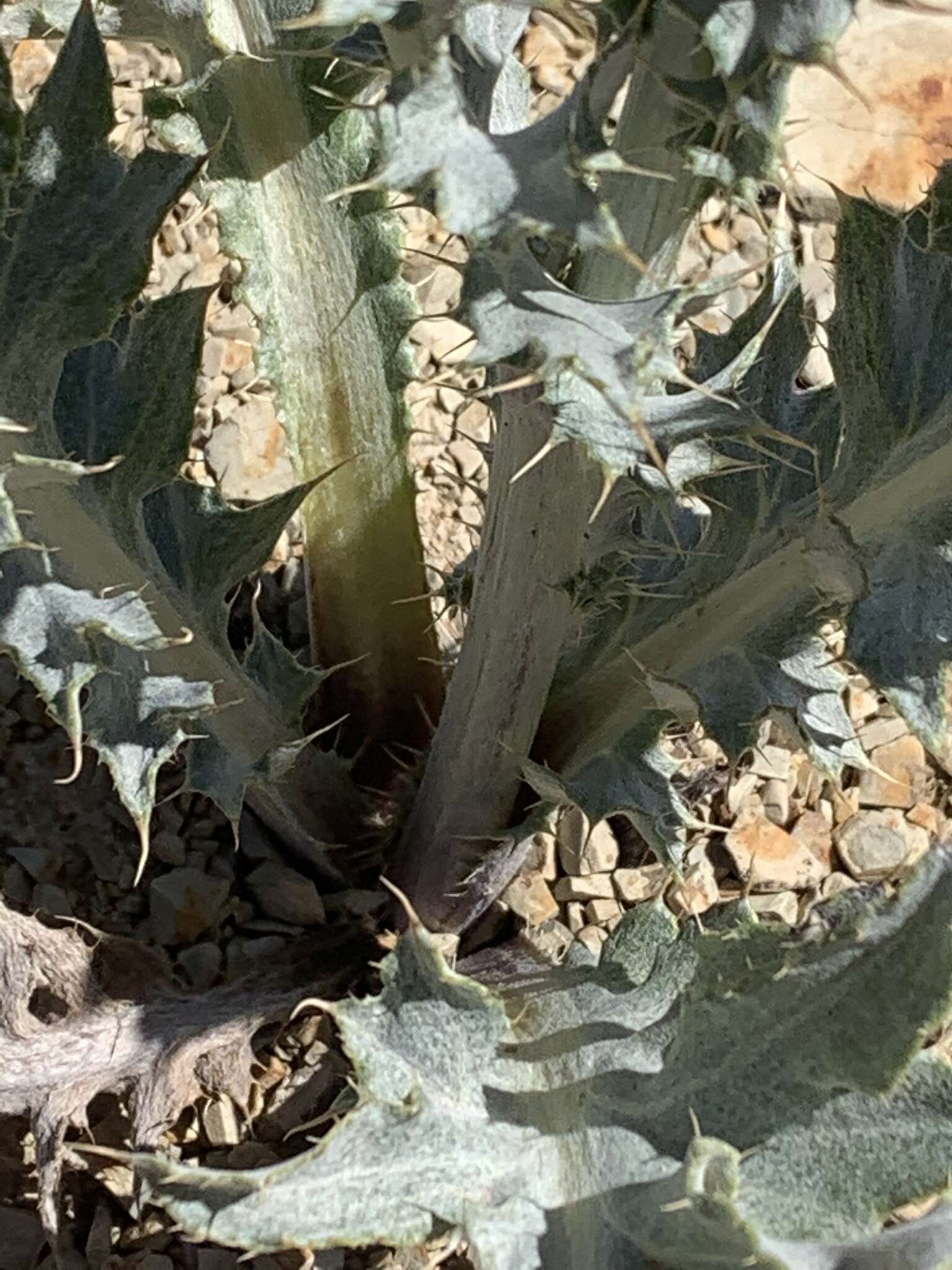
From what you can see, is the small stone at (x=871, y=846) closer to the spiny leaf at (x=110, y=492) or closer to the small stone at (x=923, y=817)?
the small stone at (x=923, y=817)

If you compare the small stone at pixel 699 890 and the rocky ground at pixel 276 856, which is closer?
the rocky ground at pixel 276 856

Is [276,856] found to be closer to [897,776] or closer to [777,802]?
[777,802]

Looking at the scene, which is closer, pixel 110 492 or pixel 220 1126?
pixel 110 492

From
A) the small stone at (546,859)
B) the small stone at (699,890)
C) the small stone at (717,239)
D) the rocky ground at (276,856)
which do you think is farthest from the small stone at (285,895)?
the small stone at (717,239)

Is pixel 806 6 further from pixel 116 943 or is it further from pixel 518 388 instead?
pixel 116 943

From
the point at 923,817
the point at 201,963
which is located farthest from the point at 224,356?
the point at 923,817

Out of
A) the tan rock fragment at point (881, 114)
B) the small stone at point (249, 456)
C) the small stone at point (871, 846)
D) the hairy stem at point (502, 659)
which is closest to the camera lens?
the hairy stem at point (502, 659)
